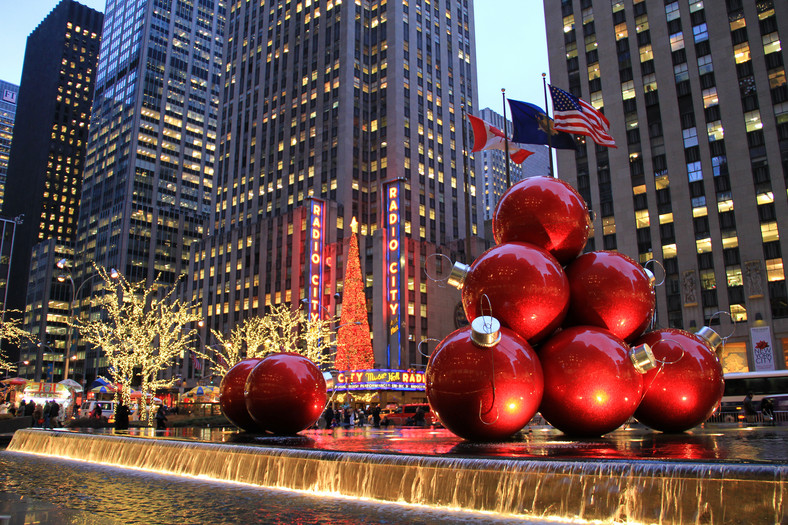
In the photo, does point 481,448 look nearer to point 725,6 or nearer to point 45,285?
point 725,6

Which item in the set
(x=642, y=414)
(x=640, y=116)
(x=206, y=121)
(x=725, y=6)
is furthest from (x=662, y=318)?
(x=206, y=121)

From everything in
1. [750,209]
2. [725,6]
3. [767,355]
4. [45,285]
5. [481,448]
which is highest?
[725,6]

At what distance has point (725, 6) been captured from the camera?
6056 cm

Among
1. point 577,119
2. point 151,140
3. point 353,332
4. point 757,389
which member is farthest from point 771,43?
point 151,140

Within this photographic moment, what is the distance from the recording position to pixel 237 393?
1355 centimetres

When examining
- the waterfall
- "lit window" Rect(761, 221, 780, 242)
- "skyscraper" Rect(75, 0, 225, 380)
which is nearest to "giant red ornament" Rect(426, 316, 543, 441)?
the waterfall

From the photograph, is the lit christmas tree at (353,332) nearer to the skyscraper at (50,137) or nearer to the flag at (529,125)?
the flag at (529,125)

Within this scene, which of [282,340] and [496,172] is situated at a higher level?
[496,172]

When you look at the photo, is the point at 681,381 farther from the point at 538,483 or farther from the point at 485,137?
the point at 485,137

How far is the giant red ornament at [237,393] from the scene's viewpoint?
1355cm

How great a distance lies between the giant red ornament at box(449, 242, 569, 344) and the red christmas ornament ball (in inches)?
16.1

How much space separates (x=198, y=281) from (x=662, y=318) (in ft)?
245

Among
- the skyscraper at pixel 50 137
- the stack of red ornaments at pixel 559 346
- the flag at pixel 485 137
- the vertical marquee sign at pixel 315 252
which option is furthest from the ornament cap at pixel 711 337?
A: the skyscraper at pixel 50 137

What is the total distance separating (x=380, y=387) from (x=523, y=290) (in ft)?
172
